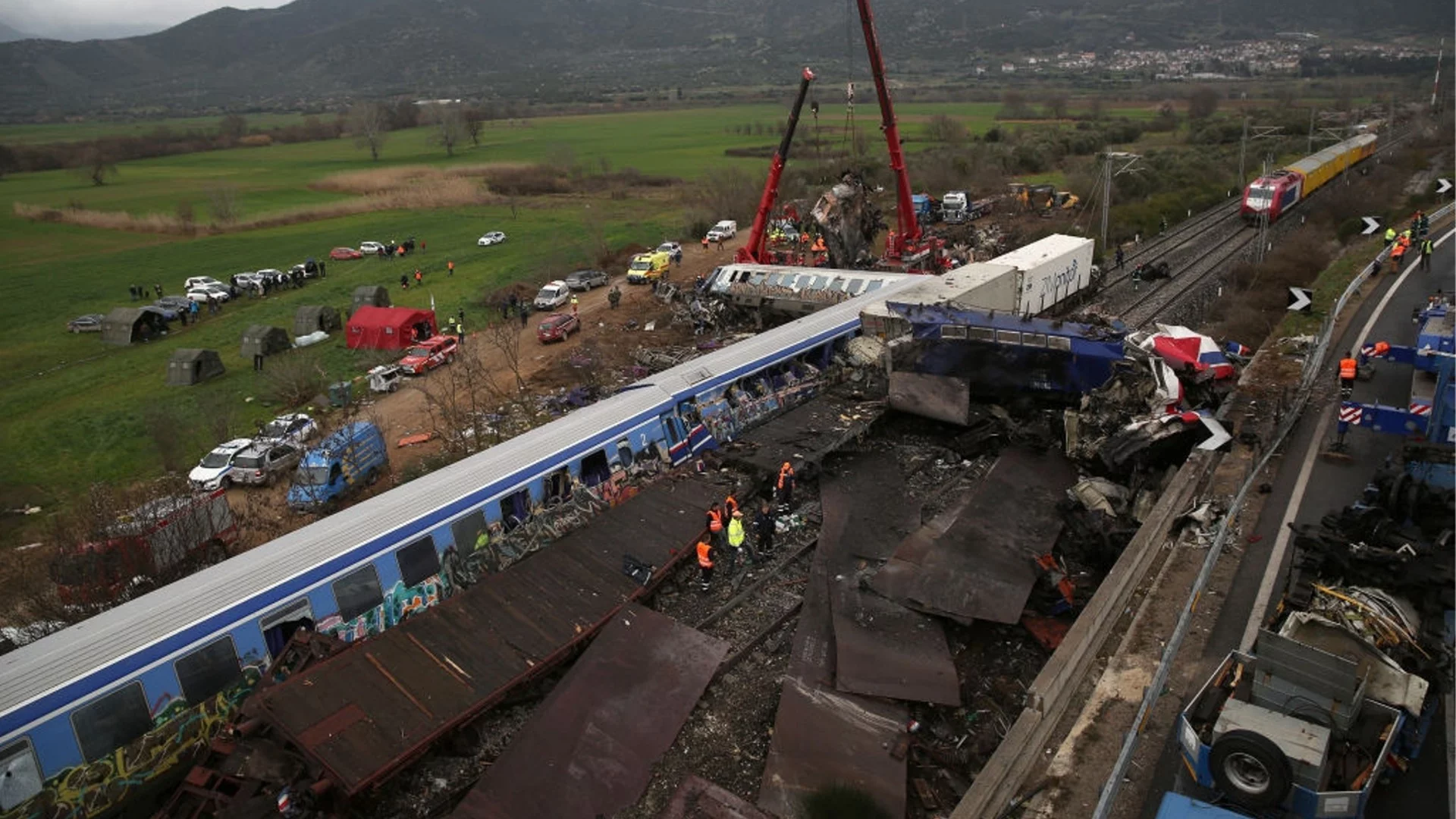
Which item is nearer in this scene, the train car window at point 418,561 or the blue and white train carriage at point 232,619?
the blue and white train carriage at point 232,619

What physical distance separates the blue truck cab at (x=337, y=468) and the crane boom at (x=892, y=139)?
22313 mm

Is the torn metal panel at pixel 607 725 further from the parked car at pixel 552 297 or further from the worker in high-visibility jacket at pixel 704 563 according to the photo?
the parked car at pixel 552 297

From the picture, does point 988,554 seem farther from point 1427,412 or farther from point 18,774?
point 18,774

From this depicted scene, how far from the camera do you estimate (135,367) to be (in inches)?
1449

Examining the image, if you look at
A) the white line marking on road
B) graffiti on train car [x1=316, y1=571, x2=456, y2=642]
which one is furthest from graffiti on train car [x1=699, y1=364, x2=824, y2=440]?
the white line marking on road

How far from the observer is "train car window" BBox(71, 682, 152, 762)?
10258mm

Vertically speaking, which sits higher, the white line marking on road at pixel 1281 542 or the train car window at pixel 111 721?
the train car window at pixel 111 721

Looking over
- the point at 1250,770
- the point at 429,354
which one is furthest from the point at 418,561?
the point at 429,354

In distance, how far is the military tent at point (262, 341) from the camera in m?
36.3

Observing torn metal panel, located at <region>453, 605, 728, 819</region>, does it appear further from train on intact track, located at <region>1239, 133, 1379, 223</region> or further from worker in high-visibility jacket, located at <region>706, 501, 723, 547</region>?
train on intact track, located at <region>1239, 133, 1379, 223</region>

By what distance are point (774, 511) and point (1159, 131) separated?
9516cm

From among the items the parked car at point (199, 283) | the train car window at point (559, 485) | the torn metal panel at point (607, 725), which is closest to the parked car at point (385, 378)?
the train car window at point (559, 485)

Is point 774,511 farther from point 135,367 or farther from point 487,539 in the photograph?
point 135,367

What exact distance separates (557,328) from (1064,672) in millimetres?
27730
